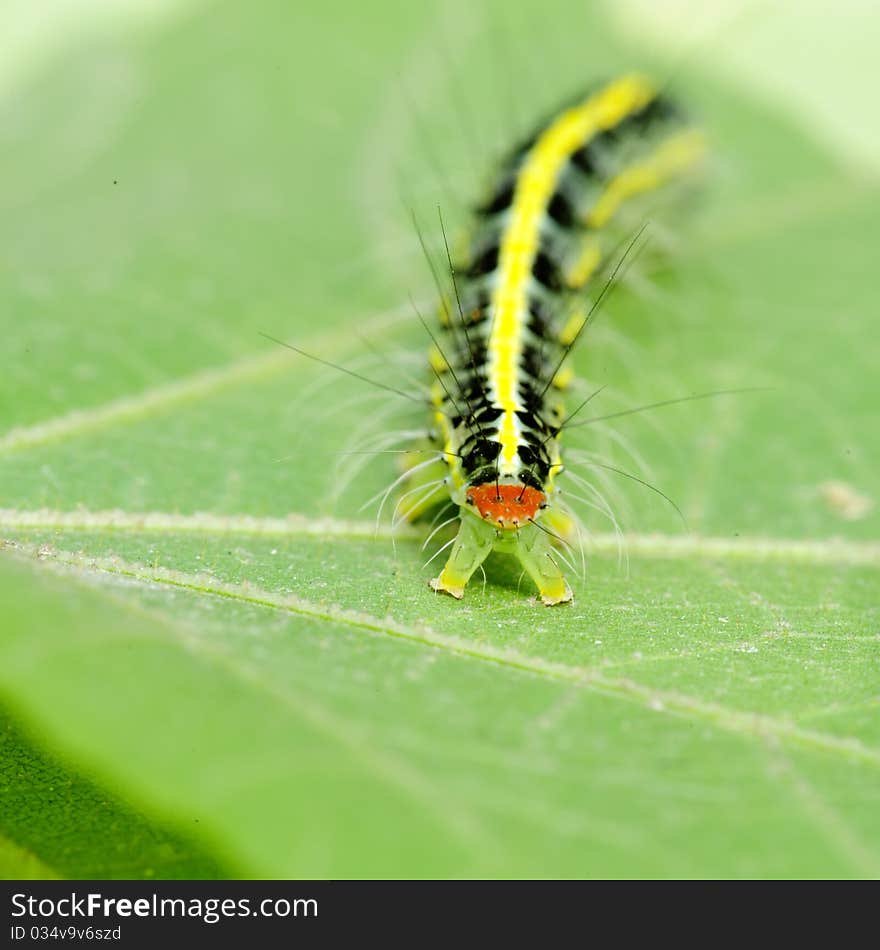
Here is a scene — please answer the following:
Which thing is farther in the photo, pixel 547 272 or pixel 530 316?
pixel 547 272

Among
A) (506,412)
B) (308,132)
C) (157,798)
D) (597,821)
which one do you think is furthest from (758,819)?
(308,132)

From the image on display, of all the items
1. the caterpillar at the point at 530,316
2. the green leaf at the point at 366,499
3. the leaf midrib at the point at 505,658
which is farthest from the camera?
the caterpillar at the point at 530,316

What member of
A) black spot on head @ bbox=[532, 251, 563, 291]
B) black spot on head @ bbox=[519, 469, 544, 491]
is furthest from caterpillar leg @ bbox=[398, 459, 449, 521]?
black spot on head @ bbox=[532, 251, 563, 291]

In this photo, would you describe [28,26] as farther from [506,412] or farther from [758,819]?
[758,819]

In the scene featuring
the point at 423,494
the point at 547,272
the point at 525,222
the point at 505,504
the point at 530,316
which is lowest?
Result: the point at 505,504

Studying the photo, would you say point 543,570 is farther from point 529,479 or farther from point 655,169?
point 655,169

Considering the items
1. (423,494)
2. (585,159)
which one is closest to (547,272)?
(585,159)

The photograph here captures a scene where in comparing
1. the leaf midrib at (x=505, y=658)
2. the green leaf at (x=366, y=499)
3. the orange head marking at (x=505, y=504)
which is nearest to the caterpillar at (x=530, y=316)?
the orange head marking at (x=505, y=504)

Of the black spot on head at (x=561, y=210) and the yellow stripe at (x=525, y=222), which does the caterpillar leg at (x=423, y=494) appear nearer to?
the yellow stripe at (x=525, y=222)
